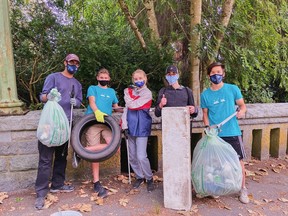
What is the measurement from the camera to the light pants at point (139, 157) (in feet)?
12.3

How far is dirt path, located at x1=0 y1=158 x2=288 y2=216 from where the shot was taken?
329 cm

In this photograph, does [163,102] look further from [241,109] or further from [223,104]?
[241,109]

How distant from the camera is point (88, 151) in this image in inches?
137

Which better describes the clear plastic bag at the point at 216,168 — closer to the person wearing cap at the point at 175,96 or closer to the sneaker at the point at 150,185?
the person wearing cap at the point at 175,96

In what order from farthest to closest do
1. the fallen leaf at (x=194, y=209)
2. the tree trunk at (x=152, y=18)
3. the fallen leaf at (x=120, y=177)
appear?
the tree trunk at (x=152, y=18) < the fallen leaf at (x=120, y=177) < the fallen leaf at (x=194, y=209)

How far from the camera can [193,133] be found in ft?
15.2

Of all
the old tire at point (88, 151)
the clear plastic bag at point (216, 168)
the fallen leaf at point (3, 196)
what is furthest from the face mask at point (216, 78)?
the fallen leaf at point (3, 196)

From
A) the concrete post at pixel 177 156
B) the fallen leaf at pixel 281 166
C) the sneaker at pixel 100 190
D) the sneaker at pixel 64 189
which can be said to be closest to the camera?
the concrete post at pixel 177 156

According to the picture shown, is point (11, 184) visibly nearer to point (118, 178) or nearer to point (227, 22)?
point (118, 178)

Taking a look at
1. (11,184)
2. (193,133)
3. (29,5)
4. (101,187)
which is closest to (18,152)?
(11,184)

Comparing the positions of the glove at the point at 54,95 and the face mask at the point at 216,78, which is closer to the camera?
the glove at the point at 54,95

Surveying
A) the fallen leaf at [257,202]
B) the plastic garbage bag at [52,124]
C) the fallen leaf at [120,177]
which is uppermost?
the plastic garbage bag at [52,124]

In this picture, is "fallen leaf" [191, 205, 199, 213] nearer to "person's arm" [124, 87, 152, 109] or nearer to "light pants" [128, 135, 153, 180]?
"light pants" [128, 135, 153, 180]

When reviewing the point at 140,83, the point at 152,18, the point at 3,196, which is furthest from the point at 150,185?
the point at 152,18
